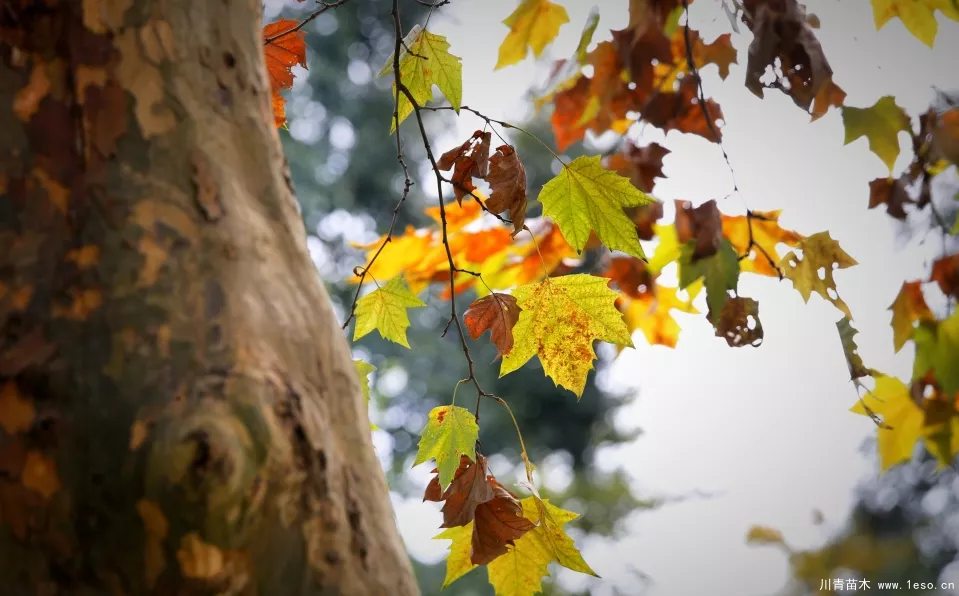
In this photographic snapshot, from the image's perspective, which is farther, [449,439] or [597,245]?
[597,245]

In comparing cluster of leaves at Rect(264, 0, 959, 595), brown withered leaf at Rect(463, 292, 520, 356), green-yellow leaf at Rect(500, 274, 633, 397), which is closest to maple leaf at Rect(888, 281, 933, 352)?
cluster of leaves at Rect(264, 0, 959, 595)

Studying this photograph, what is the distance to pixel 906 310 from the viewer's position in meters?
0.88

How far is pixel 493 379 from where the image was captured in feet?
13.5


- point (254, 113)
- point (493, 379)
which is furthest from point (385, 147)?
point (254, 113)

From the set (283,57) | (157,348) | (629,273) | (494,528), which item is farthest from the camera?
(629,273)

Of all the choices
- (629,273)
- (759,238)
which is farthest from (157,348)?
(759,238)

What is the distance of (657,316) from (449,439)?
3.85ft

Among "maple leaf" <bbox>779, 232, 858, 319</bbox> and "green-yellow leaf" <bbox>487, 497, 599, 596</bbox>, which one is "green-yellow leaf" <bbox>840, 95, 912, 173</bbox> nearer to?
"maple leaf" <bbox>779, 232, 858, 319</bbox>

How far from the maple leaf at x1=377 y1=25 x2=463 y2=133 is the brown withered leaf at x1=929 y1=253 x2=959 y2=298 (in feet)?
2.08

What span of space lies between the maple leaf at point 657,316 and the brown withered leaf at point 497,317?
3.40ft

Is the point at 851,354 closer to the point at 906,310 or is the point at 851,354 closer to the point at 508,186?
the point at 906,310

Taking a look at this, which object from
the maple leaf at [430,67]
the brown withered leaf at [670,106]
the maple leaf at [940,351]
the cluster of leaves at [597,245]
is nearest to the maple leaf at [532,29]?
the cluster of leaves at [597,245]

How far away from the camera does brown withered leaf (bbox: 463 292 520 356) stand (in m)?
0.66

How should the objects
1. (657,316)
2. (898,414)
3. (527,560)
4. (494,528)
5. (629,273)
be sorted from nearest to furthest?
(494,528), (527,560), (898,414), (629,273), (657,316)
